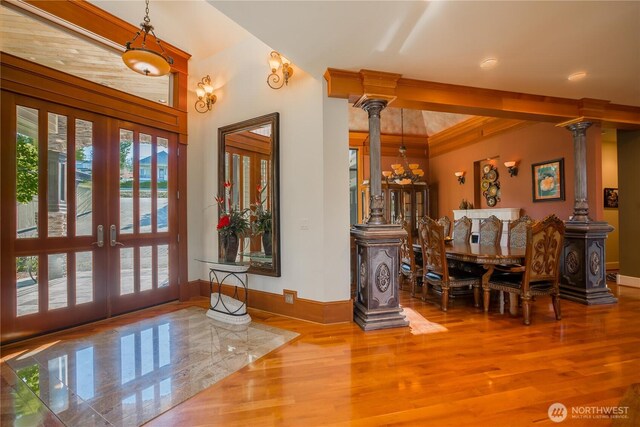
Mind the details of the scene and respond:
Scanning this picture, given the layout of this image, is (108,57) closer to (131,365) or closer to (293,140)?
(293,140)

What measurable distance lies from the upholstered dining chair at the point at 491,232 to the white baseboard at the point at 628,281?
2.66 metres

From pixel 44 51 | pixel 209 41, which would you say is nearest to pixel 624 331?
pixel 209 41

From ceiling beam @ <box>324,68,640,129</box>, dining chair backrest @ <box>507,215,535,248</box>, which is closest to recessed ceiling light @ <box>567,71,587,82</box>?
ceiling beam @ <box>324,68,640,129</box>

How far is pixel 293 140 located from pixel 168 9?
2.31 metres

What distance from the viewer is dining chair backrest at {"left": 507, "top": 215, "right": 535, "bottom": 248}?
427cm

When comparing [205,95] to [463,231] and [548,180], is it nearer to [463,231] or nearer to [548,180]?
[463,231]

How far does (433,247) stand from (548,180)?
314 centimetres

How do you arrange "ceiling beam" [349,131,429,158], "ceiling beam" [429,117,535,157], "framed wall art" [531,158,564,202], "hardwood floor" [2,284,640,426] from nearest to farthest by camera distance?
"hardwood floor" [2,284,640,426] → "framed wall art" [531,158,564,202] → "ceiling beam" [429,117,535,157] → "ceiling beam" [349,131,429,158]

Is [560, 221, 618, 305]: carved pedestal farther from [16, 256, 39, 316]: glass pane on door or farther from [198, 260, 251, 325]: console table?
[16, 256, 39, 316]: glass pane on door

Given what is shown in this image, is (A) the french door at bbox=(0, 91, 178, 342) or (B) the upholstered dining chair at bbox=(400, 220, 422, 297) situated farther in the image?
(B) the upholstered dining chair at bbox=(400, 220, 422, 297)

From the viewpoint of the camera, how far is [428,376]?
2225mm

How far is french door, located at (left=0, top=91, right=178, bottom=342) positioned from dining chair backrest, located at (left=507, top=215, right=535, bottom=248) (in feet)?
15.4

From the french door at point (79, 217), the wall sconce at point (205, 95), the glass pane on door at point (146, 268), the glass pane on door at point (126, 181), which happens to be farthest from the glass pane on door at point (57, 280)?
the wall sconce at point (205, 95)

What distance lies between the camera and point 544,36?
8.68 feet
